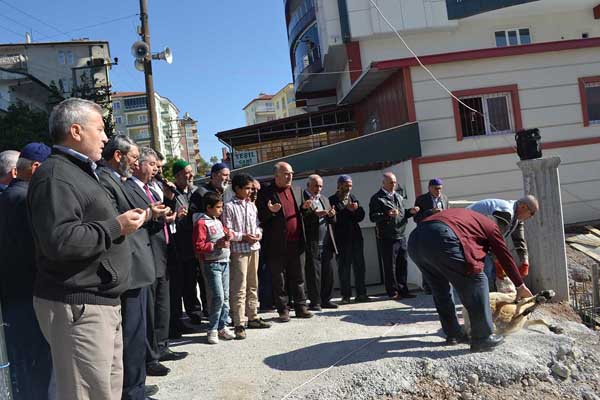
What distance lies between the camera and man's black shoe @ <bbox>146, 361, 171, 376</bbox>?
4.70 m

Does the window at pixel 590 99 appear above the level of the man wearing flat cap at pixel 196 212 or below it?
above

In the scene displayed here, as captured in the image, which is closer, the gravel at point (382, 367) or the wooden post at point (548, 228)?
the gravel at point (382, 367)

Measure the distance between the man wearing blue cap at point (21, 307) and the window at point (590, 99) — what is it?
1088cm

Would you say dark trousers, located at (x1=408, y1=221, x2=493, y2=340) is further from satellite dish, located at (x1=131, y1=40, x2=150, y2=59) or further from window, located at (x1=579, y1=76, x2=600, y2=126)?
satellite dish, located at (x1=131, y1=40, x2=150, y2=59)

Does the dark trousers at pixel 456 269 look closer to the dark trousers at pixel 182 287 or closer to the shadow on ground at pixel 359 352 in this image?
the shadow on ground at pixel 359 352

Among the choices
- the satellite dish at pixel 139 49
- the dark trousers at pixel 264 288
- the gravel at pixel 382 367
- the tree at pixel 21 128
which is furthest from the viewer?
the tree at pixel 21 128

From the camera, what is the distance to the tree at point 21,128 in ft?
92.1

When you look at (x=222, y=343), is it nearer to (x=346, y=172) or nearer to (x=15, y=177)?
(x=15, y=177)

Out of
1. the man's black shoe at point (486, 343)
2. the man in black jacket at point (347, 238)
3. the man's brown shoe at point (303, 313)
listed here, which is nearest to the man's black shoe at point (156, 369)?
the man's brown shoe at point (303, 313)

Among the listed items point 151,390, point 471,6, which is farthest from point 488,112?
point 151,390

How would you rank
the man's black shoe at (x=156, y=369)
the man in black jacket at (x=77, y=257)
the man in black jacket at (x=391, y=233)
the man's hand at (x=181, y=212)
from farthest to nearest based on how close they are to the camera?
1. the man in black jacket at (x=391, y=233)
2. the man's hand at (x=181, y=212)
3. the man's black shoe at (x=156, y=369)
4. the man in black jacket at (x=77, y=257)

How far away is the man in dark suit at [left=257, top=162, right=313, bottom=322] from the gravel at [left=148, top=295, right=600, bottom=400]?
2.26 feet

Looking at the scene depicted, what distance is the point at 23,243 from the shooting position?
141 inches

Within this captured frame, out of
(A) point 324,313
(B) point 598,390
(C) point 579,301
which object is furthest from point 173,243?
(C) point 579,301
